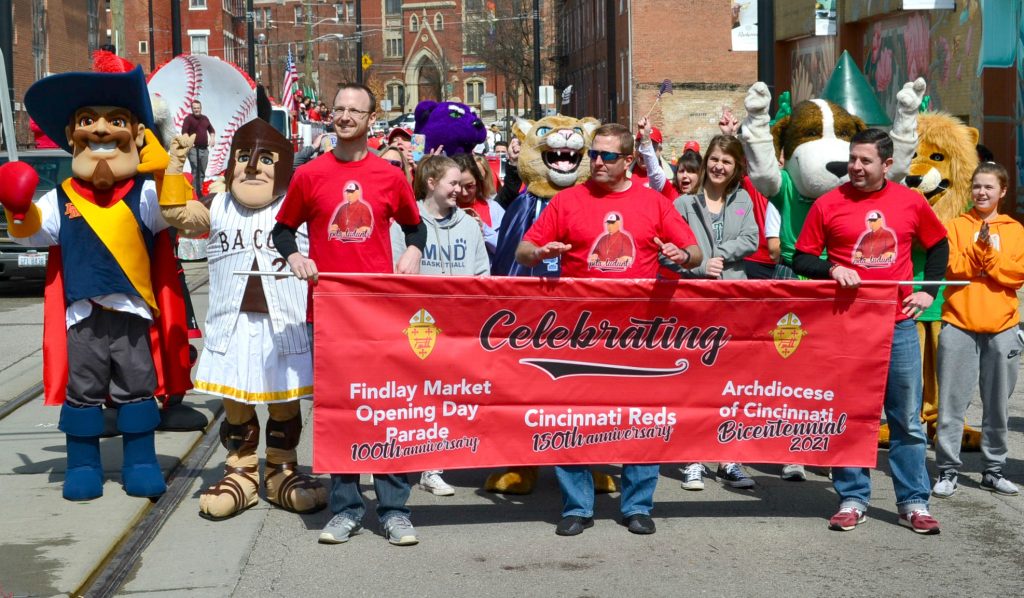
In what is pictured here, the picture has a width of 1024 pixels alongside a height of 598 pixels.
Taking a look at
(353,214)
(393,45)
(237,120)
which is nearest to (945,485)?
(353,214)

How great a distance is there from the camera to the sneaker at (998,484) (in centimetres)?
Answer: 706

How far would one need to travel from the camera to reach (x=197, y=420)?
8852mm

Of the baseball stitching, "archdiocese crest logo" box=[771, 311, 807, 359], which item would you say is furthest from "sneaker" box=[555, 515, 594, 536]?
the baseball stitching

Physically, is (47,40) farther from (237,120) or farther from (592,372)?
(592,372)

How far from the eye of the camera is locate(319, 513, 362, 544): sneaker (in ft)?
20.2

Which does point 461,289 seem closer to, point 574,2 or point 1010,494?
point 1010,494

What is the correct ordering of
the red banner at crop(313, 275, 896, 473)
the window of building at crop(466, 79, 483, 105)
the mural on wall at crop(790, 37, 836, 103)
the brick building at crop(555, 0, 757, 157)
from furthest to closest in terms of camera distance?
1. the window of building at crop(466, 79, 483, 105)
2. the brick building at crop(555, 0, 757, 157)
3. the mural on wall at crop(790, 37, 836, 103)
4. the red banner at crop(313, 275, 896, 473)

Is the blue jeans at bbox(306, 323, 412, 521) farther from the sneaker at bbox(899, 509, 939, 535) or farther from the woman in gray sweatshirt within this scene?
the sneaker at bbox(899, 509, 939, 535)

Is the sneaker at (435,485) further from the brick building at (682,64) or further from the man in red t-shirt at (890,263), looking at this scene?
the brick building at (682,64)

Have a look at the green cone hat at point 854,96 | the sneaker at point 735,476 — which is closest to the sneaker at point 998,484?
the sneaker at point 735,476

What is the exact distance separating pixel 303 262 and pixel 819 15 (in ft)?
56.2

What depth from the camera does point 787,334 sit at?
6473 millimetres

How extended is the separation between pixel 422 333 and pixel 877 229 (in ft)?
7.07

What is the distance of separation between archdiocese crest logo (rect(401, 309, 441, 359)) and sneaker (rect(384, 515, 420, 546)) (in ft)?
2.46
